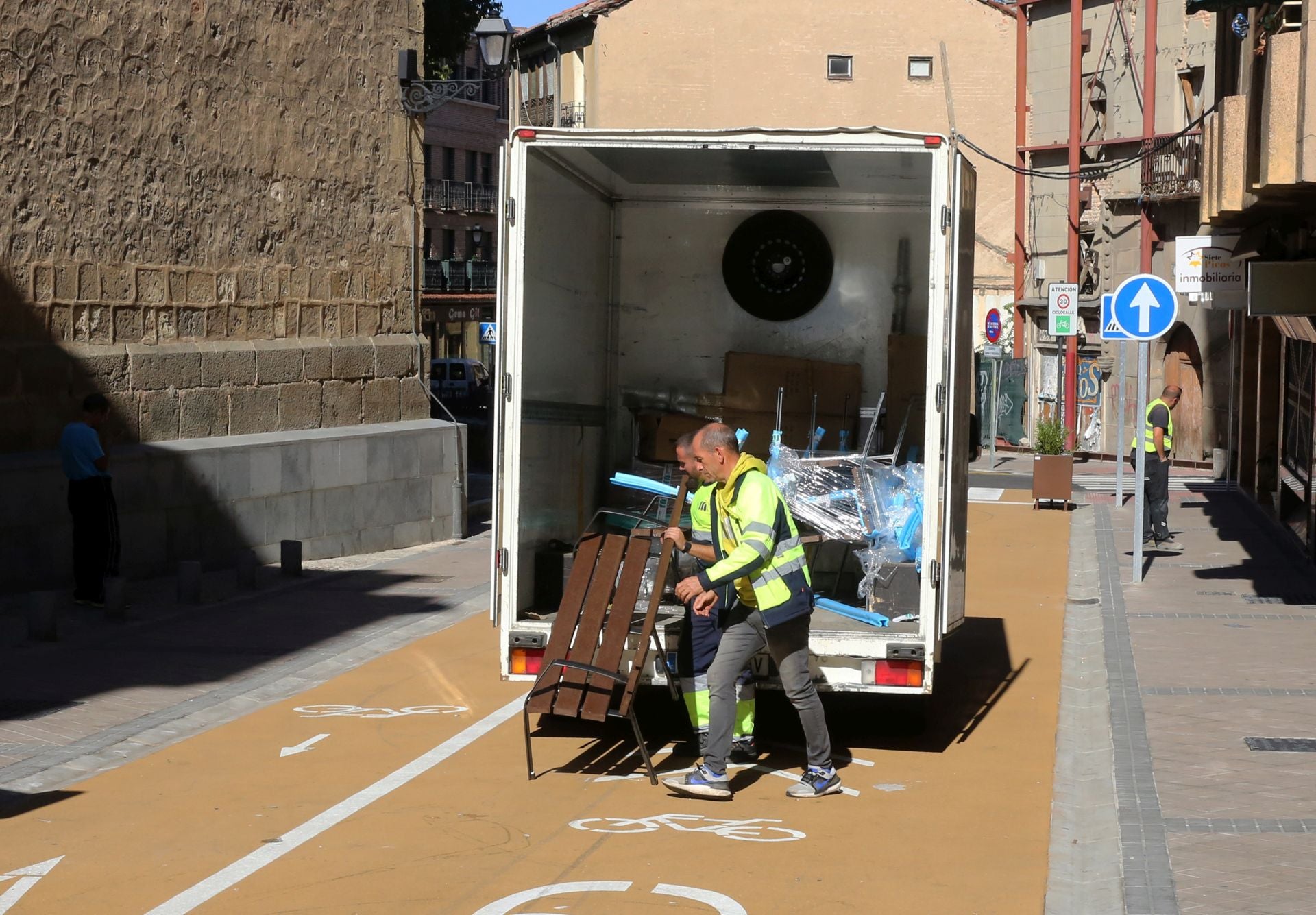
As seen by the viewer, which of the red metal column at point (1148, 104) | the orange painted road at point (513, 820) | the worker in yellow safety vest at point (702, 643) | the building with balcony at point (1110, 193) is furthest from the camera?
the red metal column at point (1148, 104)

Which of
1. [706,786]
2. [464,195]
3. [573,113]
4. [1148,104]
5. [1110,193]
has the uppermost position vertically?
[573,113]

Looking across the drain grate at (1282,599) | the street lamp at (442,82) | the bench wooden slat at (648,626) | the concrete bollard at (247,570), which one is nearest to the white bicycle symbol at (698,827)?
the bench wooden slat at (648,626)

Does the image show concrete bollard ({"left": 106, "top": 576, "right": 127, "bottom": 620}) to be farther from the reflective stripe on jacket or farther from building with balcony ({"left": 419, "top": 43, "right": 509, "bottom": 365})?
building with balcony ({"left": 419, "top": 43, "right": 509, "bottom": 365})

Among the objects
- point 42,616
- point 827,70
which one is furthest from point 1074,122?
point 42,616

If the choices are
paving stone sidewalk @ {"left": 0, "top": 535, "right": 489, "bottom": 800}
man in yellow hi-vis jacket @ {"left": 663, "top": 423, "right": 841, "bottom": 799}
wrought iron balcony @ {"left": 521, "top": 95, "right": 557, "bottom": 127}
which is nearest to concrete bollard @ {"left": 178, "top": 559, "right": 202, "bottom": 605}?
paving stone sidewalk @ {"left": 0, "top": 535, "right": 489, "bottom": 800}

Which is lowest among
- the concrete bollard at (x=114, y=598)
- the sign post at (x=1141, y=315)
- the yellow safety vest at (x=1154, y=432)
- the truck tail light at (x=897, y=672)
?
the concrete bollard at (x=114, y=598)

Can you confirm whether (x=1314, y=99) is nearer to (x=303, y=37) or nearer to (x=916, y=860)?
(x=916, y=860)

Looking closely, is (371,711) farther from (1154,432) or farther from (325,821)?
(1154,432)

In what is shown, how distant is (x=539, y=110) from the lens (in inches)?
2205

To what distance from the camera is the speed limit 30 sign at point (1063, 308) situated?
31.1 metres

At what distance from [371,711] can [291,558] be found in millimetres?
6000

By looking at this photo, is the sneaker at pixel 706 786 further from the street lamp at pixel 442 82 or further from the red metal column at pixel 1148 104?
the red metal column at pixel 1148 104

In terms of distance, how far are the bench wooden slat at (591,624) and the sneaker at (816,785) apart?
1.08m

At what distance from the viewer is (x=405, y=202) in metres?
19.7
